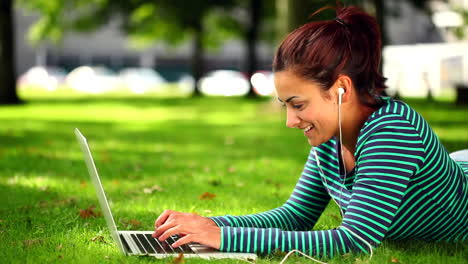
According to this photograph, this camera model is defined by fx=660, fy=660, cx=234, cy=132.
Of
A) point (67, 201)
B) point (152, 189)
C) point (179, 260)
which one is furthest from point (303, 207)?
point (152, 189)

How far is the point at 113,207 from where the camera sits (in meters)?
5.14

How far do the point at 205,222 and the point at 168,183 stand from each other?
3.34 metres

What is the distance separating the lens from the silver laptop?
3057 millimetres

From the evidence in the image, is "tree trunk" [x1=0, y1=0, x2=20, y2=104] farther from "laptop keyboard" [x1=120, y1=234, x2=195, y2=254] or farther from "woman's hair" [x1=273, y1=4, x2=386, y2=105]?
"woman's hair" [x1=273, y1=4, x2=386, y2=105]

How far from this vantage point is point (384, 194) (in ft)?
9.74

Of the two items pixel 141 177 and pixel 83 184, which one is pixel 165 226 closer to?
pixel 83 184

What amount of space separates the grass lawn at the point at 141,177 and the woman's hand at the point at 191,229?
0.47 ft

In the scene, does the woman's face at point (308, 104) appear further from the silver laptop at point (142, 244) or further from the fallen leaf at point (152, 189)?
the fallen leaf at point (152, 189)

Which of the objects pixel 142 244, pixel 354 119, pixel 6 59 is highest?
pixel 354 119

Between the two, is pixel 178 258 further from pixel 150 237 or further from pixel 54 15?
pixel 54 15

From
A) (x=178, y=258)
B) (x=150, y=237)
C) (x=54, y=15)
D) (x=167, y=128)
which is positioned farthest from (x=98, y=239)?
(x=54, y=15)

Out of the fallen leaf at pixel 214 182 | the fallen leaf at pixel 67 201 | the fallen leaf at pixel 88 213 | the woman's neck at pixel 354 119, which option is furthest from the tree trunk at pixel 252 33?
the woman's neck at pixel 354 119

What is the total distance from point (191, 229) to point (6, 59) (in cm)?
1961

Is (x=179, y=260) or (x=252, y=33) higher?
(x=252, y=33)
